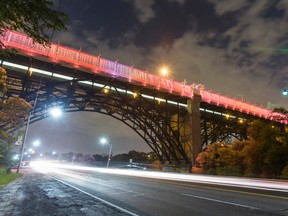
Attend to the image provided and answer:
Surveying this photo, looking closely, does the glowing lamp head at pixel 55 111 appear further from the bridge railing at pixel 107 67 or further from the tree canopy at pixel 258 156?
the tree canopy at pixel 258 156

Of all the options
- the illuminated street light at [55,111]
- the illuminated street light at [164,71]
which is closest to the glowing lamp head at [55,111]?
the illuminated street light at [55,111]

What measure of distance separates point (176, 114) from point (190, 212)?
3878cm

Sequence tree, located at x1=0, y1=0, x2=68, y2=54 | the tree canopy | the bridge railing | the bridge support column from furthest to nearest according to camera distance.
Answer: the bridge support column < the tree canopy < the bridge railing < tree, located at x1=0, y1=0, x2=68, y2=54

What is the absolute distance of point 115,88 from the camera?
1406 inches

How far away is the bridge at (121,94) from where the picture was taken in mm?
29625

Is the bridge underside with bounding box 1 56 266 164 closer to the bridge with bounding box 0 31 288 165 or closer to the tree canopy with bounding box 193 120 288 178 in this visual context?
the bridge with bounding box 0 31 288 165

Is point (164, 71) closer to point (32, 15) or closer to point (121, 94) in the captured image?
point (121, 94)

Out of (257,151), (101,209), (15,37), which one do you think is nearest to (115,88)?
(15,37)

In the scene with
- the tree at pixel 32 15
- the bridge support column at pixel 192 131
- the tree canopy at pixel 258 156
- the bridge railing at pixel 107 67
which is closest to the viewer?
the tree at pixel 32 15

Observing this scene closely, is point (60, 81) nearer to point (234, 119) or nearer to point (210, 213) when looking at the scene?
point (210, 213)

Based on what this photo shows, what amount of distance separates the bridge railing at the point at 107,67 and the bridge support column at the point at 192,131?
1.76 meters

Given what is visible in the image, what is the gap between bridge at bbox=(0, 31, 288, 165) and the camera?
97.2ft

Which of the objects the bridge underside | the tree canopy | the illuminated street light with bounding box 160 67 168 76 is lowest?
the tree canopy

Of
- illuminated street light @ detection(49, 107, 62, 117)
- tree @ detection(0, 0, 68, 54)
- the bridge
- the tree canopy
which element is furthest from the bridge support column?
tree @ detection(0, 0, 68, 54)
